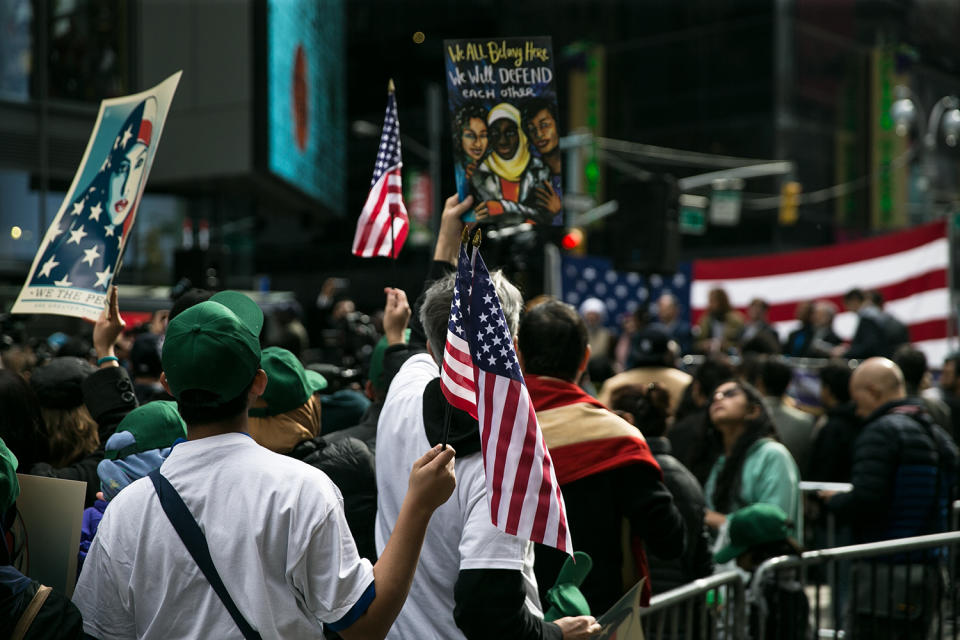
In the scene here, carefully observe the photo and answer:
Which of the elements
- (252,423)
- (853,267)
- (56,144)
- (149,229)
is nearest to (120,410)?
(252,423)

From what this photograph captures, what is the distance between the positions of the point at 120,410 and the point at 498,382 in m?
1.61

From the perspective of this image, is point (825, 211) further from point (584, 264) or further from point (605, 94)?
point (584, 264)

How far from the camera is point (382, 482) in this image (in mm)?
3314

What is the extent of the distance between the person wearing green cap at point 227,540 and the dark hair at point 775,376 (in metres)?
5.96

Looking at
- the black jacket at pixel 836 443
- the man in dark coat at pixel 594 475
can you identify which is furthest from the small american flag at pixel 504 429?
the black jacket at pixel 836 443

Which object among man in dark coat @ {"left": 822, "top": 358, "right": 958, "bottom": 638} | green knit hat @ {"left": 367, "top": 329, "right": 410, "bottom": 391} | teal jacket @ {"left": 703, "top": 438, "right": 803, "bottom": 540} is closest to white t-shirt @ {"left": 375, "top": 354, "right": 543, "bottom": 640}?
green knit hat @ {"left": 367, "top": 329, "right": 410, "bottom": 391}

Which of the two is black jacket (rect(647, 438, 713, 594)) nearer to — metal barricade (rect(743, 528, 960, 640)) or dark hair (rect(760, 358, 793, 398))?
metal barricade (rect(743, 528, 960, 640))

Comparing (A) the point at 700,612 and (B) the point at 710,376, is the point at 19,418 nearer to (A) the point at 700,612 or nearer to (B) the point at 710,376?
(A) the point at 700,612

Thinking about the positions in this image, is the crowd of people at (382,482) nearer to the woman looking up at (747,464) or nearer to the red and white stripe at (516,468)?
the woman looking up at (747,464)

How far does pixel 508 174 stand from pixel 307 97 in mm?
21556

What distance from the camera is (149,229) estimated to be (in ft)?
75.3

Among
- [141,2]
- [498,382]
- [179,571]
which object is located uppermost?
[141,2]

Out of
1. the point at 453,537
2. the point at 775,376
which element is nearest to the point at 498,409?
the point at 453,537

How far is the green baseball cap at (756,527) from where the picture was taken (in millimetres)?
5305
